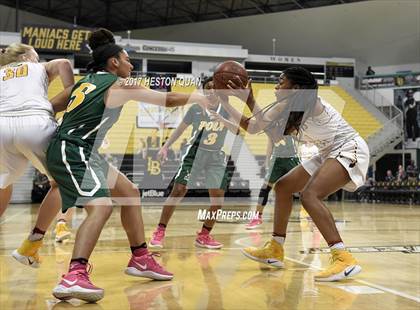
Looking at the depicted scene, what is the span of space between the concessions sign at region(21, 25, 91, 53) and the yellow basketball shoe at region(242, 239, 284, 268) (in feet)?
63.5

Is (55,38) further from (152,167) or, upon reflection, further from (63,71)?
(63,71)

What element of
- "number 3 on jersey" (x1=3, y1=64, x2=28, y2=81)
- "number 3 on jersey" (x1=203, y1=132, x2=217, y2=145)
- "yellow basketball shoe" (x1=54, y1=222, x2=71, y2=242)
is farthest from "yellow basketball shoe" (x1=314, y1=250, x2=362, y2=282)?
"yellow basketball shoe" (x1=54, y1=222, x2=71, y2=242)

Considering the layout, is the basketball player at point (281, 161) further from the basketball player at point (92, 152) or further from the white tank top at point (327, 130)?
the basketball player at point (92, 152)

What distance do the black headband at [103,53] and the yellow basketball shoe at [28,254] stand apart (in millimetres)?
1575

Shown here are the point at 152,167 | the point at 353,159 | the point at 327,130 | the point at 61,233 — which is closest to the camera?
the point at 353,159

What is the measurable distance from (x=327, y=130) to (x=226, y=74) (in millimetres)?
1043

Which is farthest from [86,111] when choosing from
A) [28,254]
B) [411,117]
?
[411,117]

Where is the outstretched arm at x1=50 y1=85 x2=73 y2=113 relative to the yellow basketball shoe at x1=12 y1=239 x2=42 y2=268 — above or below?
above

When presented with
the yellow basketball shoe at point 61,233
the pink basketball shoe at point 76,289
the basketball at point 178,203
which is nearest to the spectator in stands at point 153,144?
the basketball at point 178,203

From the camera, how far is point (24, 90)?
11.9ft

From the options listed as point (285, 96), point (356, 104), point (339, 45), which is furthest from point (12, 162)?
point (339, 45)

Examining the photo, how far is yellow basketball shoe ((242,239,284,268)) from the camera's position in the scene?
4320mm

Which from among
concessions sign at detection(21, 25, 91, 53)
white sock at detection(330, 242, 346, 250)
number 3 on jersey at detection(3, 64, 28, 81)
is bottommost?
white sock at detection(330, 242, 346, 250)

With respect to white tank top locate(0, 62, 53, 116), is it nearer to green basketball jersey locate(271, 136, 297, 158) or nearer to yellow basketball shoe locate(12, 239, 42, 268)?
yellow basketball shoe locate(12, 239, 42, 268)
